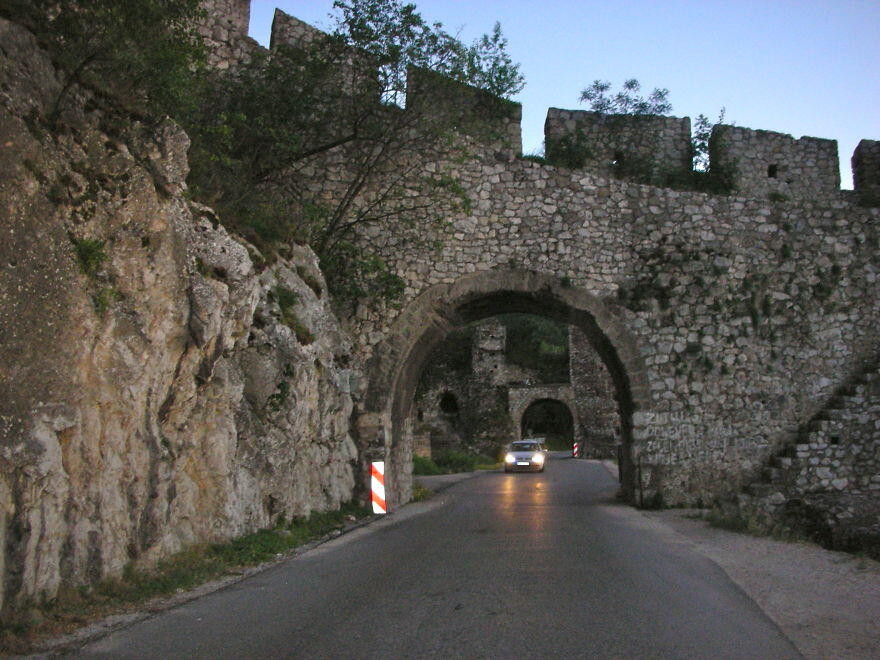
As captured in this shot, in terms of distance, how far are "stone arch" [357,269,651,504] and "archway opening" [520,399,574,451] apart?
3508 centimetres

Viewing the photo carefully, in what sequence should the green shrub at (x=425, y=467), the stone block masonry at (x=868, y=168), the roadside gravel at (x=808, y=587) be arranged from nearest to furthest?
the roadside gravel at (x=808, y=587) < the stone block masonry at (x=868, y=168) < the green shrub at (x=425, y=467)

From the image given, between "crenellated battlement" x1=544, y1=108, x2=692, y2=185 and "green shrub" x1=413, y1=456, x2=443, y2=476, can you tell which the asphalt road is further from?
"green shrub" x1=413, y1=456, x2=443, y2=476

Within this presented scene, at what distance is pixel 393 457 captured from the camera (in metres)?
14.6

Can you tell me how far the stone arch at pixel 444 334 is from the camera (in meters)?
14.1

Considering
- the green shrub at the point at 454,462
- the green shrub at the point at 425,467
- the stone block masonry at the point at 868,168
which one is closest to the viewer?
the stone block masonry at the point at 868,168

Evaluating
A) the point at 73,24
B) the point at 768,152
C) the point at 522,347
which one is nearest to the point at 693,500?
the point at 768,152

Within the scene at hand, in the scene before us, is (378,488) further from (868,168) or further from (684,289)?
(868,168)

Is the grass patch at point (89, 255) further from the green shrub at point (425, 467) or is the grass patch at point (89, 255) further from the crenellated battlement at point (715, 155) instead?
the green shrub at point (425, 467)

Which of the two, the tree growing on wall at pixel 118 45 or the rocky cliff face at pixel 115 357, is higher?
the tree growing on wall at pixel 118 45

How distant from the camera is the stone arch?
1412 cm

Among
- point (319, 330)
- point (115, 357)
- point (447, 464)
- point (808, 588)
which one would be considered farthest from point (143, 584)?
point (447, 464)

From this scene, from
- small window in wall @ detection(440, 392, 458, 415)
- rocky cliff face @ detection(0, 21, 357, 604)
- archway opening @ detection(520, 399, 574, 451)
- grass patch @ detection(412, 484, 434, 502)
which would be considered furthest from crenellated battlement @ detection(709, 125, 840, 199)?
archway opening @ detection(520, 399, 574, 451)

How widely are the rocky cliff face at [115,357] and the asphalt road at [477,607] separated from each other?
0.89 m

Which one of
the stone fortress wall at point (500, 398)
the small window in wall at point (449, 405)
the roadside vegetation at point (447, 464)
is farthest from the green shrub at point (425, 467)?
the small window in wall at point (449, 405)
